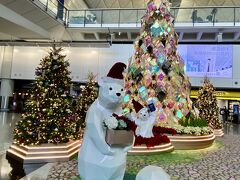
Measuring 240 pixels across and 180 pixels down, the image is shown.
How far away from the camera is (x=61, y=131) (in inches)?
193

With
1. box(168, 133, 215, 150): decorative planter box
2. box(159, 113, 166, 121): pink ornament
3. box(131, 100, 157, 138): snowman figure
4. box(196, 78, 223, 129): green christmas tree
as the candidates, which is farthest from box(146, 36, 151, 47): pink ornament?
box(131, 100, 157, 138): snowman figure

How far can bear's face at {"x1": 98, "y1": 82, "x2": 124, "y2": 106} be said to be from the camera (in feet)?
7.80

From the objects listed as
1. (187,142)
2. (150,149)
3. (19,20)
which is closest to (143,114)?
(150,149)

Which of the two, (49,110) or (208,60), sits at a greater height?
(208,60)

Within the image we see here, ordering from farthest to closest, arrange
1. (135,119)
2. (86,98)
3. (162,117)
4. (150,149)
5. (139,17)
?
1. (139,17)
2. (86,98)
3. (162,117)
4. (150,149)
5. (135,119)

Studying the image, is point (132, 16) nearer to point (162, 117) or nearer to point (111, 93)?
point (162, 117)

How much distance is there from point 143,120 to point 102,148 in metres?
0.54

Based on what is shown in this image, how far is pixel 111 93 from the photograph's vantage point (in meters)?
2.37

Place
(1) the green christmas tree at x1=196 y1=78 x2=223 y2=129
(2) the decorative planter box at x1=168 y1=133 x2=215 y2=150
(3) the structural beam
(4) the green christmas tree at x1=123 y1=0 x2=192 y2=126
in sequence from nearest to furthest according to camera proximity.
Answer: (2) the decorative planter box at x1=168 y1=133 x2=215 y2=150
(4) the green christmas tree at x1=123 y1=0 x2=192 y2=126
(3) the structural beam
(1) the green christmas tree at x1=196 y1=78 x2=223 y2=129

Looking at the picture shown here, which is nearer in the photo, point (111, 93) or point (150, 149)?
point (111, 93)

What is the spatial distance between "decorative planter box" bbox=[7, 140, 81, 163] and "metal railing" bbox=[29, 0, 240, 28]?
830 cm

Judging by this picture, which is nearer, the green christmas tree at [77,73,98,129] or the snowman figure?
the snowman figure

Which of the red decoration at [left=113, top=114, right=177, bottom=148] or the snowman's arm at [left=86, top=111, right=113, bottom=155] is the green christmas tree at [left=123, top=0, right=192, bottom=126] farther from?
the snowman's arm at [left=86, top=111, right=113, bottom=155]

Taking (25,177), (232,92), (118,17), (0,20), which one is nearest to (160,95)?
(25,177)
